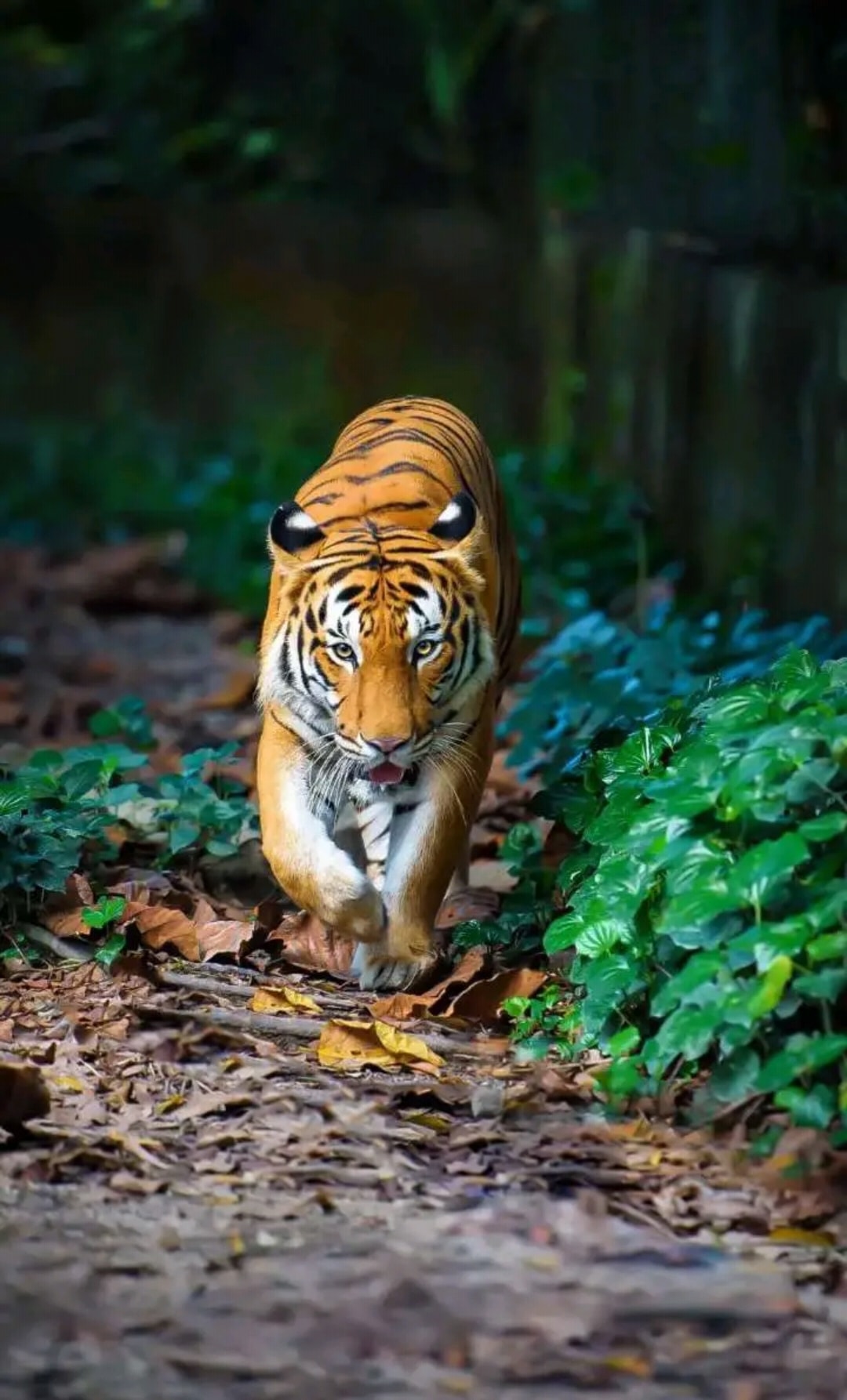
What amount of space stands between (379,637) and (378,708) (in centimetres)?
21

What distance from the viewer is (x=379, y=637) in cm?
511

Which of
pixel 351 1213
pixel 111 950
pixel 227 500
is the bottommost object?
pixel 227 500

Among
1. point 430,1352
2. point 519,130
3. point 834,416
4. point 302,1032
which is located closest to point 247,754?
point 834,416

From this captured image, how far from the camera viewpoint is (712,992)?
376 cm

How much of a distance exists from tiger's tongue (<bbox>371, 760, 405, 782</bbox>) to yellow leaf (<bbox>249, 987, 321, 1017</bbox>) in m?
0.54

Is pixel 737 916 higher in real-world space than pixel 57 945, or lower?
higher

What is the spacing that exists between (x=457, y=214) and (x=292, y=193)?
1234mm

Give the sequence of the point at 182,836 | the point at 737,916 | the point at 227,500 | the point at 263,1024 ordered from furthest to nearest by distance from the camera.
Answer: the point at 227,500
the point at 182,836
the point at 263,1024
the point at 737,916

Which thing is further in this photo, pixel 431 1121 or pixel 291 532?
pixel 291 532

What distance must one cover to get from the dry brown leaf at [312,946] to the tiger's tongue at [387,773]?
0.48 meters

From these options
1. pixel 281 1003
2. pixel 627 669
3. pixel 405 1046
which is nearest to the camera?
pixel 405 1046

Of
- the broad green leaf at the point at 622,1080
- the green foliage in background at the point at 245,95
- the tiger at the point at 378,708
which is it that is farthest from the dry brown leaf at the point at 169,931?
the green foliage in background at the point at 245,95

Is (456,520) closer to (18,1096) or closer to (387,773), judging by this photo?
(387,773)

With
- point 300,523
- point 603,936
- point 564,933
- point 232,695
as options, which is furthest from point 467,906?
point 232,695
